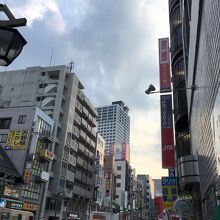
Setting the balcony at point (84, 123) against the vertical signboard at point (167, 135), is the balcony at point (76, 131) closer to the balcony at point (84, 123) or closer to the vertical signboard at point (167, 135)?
the balcony at point (84, 123)

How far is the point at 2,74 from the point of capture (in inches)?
2908

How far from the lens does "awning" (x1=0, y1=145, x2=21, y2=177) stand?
46.3 meters

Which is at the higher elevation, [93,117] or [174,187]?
[93,117]

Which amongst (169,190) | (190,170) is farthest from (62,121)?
(190,170)

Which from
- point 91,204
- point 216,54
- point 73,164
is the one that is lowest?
point 216,54

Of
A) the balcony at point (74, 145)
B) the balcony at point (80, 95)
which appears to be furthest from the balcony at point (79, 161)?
the balcony at point (80, 95)

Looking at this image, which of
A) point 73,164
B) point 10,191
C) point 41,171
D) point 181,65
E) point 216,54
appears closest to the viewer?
point 216,54

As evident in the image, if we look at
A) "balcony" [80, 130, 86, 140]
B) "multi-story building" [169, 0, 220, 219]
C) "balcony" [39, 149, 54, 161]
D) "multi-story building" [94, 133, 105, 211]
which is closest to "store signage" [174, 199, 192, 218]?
"multi-story building" [169, 0, 220, 219]

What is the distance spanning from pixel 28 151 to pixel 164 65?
85.4 feet

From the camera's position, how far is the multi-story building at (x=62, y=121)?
203 ft

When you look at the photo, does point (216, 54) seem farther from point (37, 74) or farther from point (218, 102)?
point (37, 74)

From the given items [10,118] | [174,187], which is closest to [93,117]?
[10,118]

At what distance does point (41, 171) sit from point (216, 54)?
4812 centimetres

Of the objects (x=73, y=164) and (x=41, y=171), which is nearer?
(x=41, y=171)
